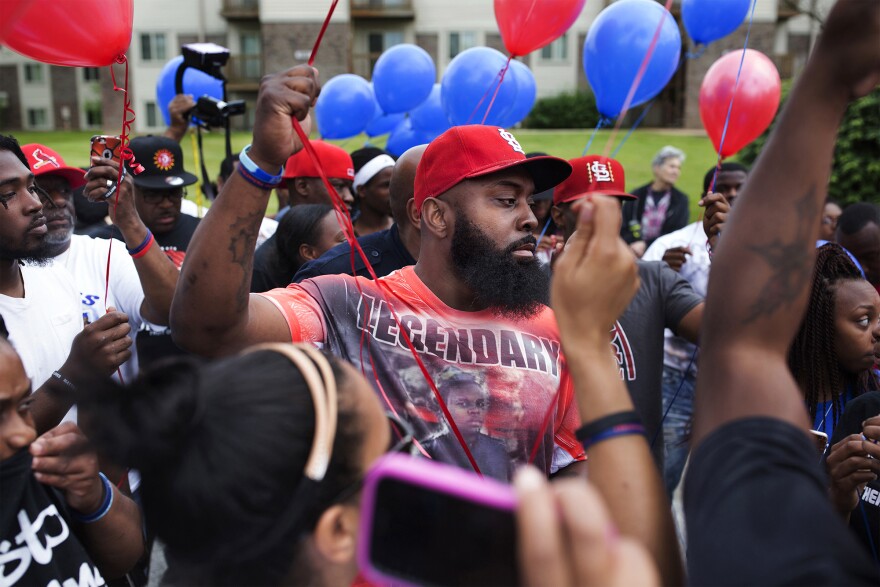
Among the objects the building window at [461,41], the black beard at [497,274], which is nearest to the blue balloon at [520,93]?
the black beard at [497,274]

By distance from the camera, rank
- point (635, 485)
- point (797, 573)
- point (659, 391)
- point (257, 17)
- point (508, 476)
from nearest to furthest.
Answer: point (797, 573)
point (635, 485)
point (508, 476)
point (659, 391)
point (257, 17)

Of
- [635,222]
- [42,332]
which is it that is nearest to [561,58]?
[635,222]

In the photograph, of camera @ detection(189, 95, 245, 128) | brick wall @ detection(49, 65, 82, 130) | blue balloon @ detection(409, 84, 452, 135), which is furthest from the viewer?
brick wall @ detection(49, 65, 82, 130)

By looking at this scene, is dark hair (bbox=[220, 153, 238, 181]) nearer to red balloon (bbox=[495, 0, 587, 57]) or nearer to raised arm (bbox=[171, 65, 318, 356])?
red balloon (bbox=[495, 0, 587, 57])

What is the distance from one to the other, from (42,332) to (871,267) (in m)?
4.53

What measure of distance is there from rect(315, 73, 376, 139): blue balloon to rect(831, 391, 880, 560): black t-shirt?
6.47m

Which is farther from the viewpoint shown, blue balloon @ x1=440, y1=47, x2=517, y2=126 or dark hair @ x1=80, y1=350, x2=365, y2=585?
blue balloon @ x1=440, y1=47, x2=517, y2=126

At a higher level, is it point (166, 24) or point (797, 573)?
point (166, 24)

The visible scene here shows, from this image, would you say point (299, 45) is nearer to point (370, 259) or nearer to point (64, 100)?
point (64, 100)

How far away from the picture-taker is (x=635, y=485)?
119cm

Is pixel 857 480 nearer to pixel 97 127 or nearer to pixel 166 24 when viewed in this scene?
pixel 166 24

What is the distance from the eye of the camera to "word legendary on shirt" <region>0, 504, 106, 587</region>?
1.65m

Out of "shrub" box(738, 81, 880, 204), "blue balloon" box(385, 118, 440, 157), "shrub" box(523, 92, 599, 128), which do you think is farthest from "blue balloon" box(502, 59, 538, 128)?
"shrub" box(523, 92, 599, 128)

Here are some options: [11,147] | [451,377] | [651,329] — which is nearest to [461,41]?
[651,329]
